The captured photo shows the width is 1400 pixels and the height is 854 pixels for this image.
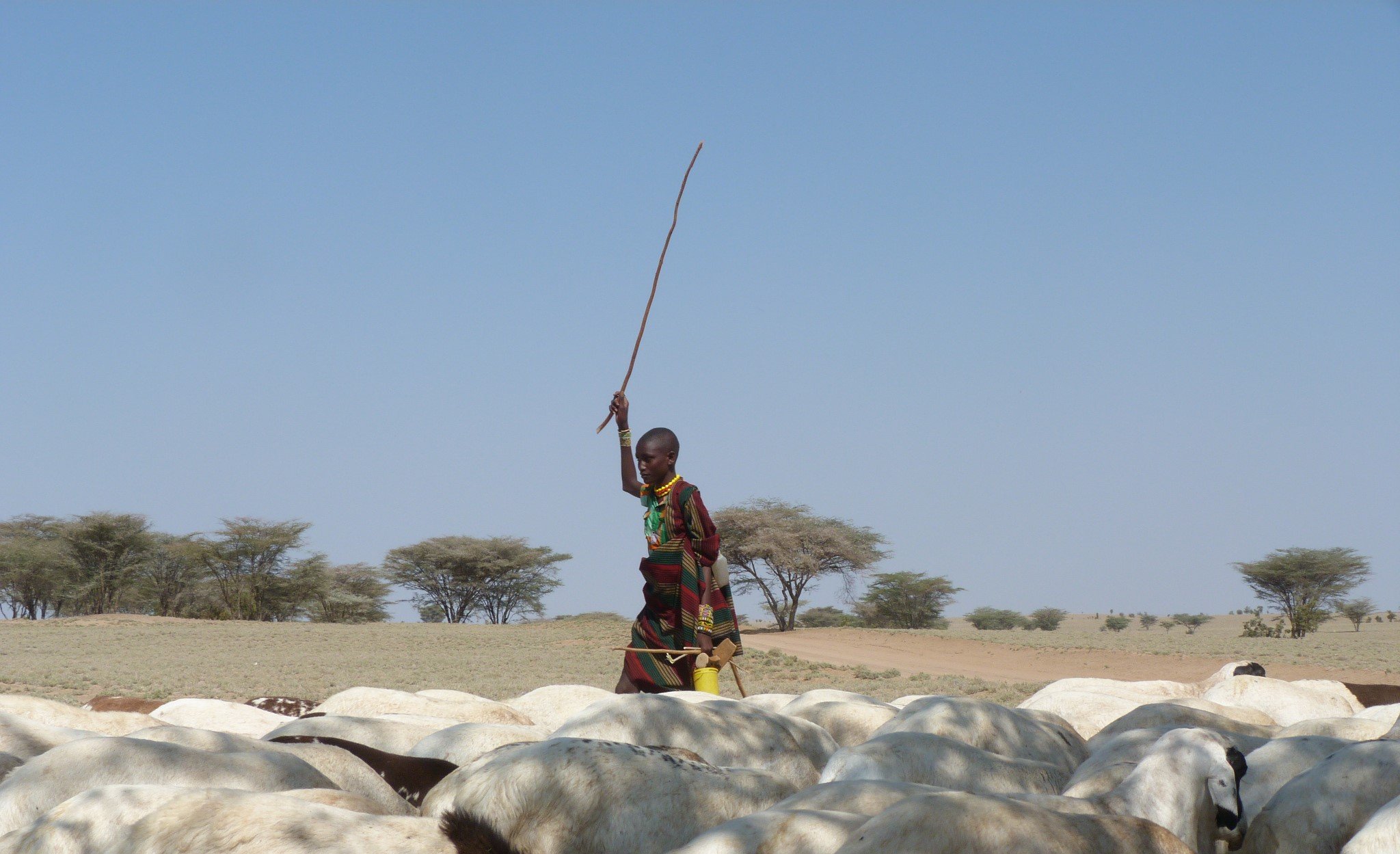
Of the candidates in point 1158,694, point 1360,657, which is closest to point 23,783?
point 1158,694

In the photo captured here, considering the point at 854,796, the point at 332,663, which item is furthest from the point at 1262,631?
the point at 854,796

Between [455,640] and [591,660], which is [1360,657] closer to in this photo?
[591,660]

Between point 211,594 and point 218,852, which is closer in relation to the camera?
point 218,852

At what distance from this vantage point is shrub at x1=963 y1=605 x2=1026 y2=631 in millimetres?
58781

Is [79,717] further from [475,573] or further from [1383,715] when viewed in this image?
[475,573]

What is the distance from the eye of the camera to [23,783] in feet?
11.1

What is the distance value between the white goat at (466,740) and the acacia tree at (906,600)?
43.1m

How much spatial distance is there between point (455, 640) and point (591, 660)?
6.16 m

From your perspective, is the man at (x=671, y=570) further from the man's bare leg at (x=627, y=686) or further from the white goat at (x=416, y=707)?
the white goat at (x=416, y=707)

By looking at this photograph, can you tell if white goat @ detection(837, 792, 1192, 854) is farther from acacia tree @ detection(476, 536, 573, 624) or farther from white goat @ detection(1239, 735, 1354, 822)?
acacia tree @ detection(476, 536, 573, 624)

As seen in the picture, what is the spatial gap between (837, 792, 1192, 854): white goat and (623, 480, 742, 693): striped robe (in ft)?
11.3

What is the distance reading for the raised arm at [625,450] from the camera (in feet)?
20.3

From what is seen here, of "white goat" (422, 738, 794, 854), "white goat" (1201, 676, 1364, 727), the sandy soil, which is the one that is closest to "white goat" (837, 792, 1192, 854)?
"white goat" (422, 738, 794, 854)

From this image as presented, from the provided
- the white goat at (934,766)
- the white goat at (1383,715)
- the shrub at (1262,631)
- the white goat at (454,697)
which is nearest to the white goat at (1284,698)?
the white goat at (1383,715)
